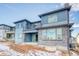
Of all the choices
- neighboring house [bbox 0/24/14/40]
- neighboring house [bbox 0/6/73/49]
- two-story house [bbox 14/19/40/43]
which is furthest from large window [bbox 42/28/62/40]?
neighboring house [bbox 0/24/14/40]

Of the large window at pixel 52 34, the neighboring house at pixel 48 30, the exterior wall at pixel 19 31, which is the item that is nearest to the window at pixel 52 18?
the neighboring house at pixel 48 30

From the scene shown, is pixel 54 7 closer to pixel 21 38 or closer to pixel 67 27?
pixel 67 27

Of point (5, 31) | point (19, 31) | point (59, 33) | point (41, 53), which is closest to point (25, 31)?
point (19, 31)

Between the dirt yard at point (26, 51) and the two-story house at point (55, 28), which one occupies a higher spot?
the two-story house at point (55, 28)

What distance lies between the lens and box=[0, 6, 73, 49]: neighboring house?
8.09 feet

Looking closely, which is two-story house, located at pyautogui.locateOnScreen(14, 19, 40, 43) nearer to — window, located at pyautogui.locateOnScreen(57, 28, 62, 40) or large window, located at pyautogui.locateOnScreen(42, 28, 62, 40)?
large window, located at pyautogui.locateOnScreen(42, 28, 62, 40)

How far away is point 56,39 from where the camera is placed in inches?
97.5

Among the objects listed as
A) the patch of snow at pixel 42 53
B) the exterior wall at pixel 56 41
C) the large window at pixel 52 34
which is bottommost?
the patch of snow at pixel 42 53

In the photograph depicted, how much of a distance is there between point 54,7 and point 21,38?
703mm

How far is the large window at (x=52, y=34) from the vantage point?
2.48 meters

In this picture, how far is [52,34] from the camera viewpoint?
2.51 meters

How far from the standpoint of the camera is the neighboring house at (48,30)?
247 cm

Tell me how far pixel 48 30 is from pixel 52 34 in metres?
0.09

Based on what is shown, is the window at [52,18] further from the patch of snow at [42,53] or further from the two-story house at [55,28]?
the patch of snow at [42,53]
